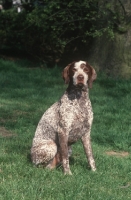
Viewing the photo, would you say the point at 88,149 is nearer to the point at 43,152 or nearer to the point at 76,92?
the point at 43,152

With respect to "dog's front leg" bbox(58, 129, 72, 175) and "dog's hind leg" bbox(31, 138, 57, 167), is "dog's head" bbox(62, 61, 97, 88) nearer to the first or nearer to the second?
"dog's front leg" bbox(58, 129, 72, 175)

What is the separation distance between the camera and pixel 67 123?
22.9 ft

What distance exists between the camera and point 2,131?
996 centimetres

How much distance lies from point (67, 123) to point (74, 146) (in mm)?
1930

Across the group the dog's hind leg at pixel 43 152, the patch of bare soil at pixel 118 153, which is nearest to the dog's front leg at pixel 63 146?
the dog's hind leg at pixel 43 152

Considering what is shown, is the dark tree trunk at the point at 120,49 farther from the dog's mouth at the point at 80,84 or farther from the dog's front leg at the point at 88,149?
the dog's mouth at the point at 80,84

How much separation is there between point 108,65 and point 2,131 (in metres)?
7.51

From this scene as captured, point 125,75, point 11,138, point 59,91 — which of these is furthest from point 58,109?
point 125,75

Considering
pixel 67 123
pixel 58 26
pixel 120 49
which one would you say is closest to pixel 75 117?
pixel 67 123

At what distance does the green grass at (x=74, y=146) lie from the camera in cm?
606

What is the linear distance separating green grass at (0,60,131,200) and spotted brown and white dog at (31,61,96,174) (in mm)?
189

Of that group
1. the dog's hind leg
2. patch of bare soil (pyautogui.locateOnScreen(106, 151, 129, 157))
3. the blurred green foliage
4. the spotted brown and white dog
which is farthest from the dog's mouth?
the blurred green foliage

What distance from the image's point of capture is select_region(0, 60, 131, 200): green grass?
19.9 feet

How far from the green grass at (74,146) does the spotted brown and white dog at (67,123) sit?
189 mm
